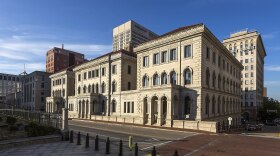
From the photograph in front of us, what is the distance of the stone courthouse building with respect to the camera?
36.8 metres

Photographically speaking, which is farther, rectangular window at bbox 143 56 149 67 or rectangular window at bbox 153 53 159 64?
rectangular window at bbox 143 56 149 67

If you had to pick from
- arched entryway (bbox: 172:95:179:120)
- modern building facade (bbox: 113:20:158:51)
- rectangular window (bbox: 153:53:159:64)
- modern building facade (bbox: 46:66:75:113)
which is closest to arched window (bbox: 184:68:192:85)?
arched entryway (bbox: 172:95:179:120)

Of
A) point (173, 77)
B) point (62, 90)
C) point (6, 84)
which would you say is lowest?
point (62, 90)

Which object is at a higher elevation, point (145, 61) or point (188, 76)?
point (145, 61)

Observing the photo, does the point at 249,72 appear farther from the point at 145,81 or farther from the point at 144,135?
the point at 144,135

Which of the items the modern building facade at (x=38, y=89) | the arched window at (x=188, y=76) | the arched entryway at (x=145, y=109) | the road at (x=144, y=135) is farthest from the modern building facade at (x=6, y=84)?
the road at (x=144, y=135)

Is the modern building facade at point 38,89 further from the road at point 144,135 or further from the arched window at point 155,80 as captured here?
the road at point 144,135

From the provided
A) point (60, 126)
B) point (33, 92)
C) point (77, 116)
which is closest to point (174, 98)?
point (60, 126)

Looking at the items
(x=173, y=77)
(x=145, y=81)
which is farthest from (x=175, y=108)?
(x=145, y=81)

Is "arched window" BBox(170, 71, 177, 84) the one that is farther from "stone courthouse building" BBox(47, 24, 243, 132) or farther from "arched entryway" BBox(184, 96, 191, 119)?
"arched entryway" BBox(184, 96, 191, 119)

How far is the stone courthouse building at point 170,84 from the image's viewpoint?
36.8 meters

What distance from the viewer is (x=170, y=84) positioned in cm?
3641

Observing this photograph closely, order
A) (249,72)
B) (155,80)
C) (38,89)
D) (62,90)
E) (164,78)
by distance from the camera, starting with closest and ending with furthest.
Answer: (164,78) → (155,80) → (62,90) → (249,72) → (38,89)

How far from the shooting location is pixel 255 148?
18828 millimetres
